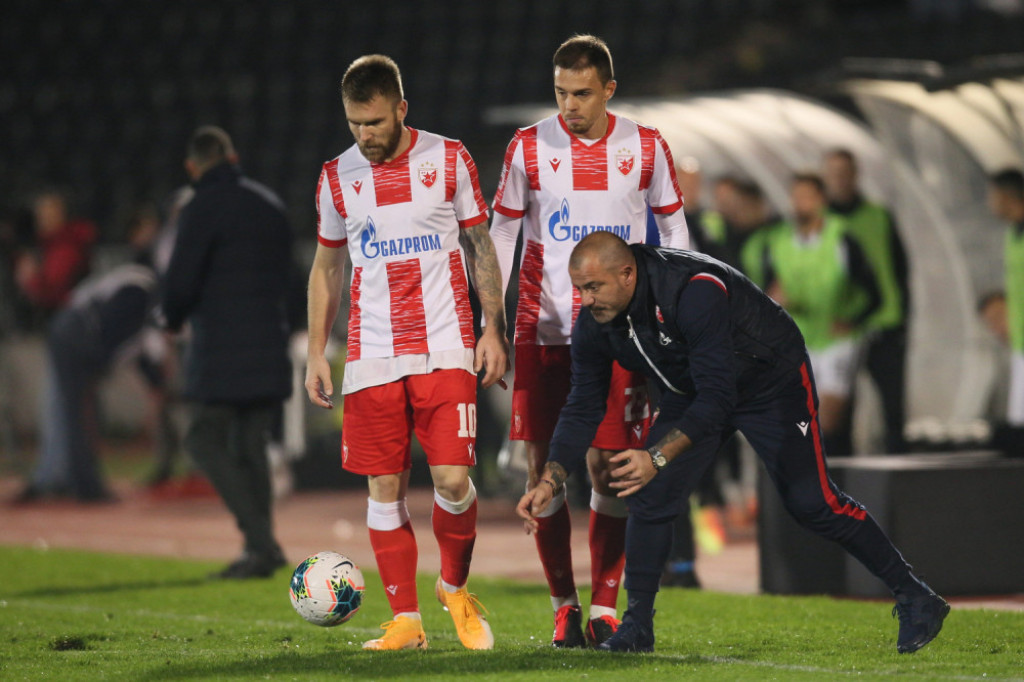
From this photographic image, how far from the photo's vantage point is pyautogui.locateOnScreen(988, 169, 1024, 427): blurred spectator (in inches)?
379

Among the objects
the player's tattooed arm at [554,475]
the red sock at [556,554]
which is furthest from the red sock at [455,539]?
the player's tattooed arm at [554,475]

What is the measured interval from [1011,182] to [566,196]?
481 cm

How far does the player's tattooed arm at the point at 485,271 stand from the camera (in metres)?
5.69

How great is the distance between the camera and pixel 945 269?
11320mm

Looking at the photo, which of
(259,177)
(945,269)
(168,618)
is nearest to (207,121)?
(259,177)

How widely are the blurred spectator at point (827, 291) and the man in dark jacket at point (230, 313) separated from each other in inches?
141

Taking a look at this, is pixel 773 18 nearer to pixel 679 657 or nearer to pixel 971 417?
pixel 971 417

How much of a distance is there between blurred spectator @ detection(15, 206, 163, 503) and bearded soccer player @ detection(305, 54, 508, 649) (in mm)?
7425

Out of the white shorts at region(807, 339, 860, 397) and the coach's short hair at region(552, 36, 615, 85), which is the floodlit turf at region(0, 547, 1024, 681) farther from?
the white shorts at region(807, 339, 860, 397)

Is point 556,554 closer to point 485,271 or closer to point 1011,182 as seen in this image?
point 485,271

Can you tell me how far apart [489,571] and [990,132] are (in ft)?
15.5

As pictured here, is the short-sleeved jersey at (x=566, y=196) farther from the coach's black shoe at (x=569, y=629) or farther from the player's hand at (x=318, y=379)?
the coach's black shoe at (x=569, y=629)

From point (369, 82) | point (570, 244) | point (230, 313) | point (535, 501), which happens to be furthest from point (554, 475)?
point (230, 313)

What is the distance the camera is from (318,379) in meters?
5.79
